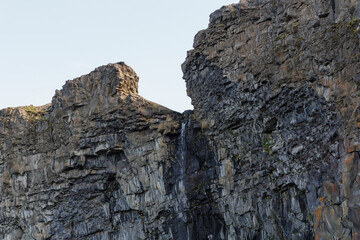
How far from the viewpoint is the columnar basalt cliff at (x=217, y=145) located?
1254 inches

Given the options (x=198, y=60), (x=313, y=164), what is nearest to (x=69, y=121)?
(x=198, y=60)

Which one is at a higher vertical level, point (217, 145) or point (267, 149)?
point (217, 145)

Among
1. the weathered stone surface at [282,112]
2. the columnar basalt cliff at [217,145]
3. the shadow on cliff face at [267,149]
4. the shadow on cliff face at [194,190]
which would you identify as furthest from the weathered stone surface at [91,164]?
the weathered stone surface at [282,112]

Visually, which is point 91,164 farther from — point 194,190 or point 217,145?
point 217,145

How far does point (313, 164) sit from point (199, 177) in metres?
10.1

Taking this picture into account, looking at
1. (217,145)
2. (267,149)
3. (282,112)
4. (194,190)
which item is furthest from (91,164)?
(282,112)

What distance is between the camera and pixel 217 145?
3994cm

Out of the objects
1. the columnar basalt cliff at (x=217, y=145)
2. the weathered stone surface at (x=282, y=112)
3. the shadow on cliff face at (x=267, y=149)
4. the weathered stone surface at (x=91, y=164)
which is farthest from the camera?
the weathered stone surface at (x=91, y=164)

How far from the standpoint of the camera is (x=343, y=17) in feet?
105

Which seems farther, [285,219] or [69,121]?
[69,121]

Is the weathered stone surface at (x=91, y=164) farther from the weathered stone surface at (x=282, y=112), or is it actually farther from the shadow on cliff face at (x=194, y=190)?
the weathered stone surface at (x=282, y=112)

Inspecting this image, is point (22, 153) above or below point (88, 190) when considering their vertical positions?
above

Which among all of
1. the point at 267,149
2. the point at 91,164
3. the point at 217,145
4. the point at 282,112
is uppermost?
the point at 282,112

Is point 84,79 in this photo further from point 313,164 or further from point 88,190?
point 313,164
